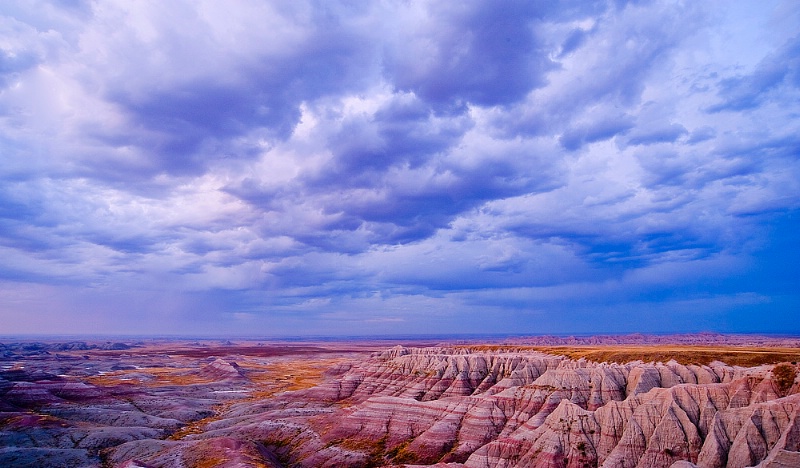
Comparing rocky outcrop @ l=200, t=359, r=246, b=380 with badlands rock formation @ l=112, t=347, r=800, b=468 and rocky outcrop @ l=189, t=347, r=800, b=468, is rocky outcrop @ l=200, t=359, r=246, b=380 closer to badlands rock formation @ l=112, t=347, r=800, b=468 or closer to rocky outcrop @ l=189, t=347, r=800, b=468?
badlands rock formation @ l=112, t=347, r=800, b=468

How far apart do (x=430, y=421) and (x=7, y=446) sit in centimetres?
6361

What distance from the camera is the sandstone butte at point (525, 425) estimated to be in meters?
47.0

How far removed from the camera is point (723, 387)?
2096 inches

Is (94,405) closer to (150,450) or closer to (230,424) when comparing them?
(230,424)

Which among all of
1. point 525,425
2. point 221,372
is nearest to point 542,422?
point 525,425

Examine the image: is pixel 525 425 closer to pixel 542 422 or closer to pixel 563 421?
pixel 542 422

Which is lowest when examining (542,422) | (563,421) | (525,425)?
(525,425)

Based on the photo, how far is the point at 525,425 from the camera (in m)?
62.4

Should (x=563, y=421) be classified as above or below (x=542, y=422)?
above

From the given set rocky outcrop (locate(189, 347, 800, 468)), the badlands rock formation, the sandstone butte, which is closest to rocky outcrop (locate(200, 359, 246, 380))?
the badlands rock formation

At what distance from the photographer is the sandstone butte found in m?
47.0

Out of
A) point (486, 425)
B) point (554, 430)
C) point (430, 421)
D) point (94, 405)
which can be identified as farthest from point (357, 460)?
point (94, 405)

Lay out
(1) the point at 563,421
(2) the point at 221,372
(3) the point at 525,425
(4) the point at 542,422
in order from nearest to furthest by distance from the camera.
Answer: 1. (1) the point at 563,421
2. (4) the point at 542,422
3. (3) the point at 525,425
4. (2) the point at 221,372

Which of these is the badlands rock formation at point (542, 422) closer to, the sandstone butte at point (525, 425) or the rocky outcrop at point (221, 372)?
the sandstone butte at point (525, 425)
